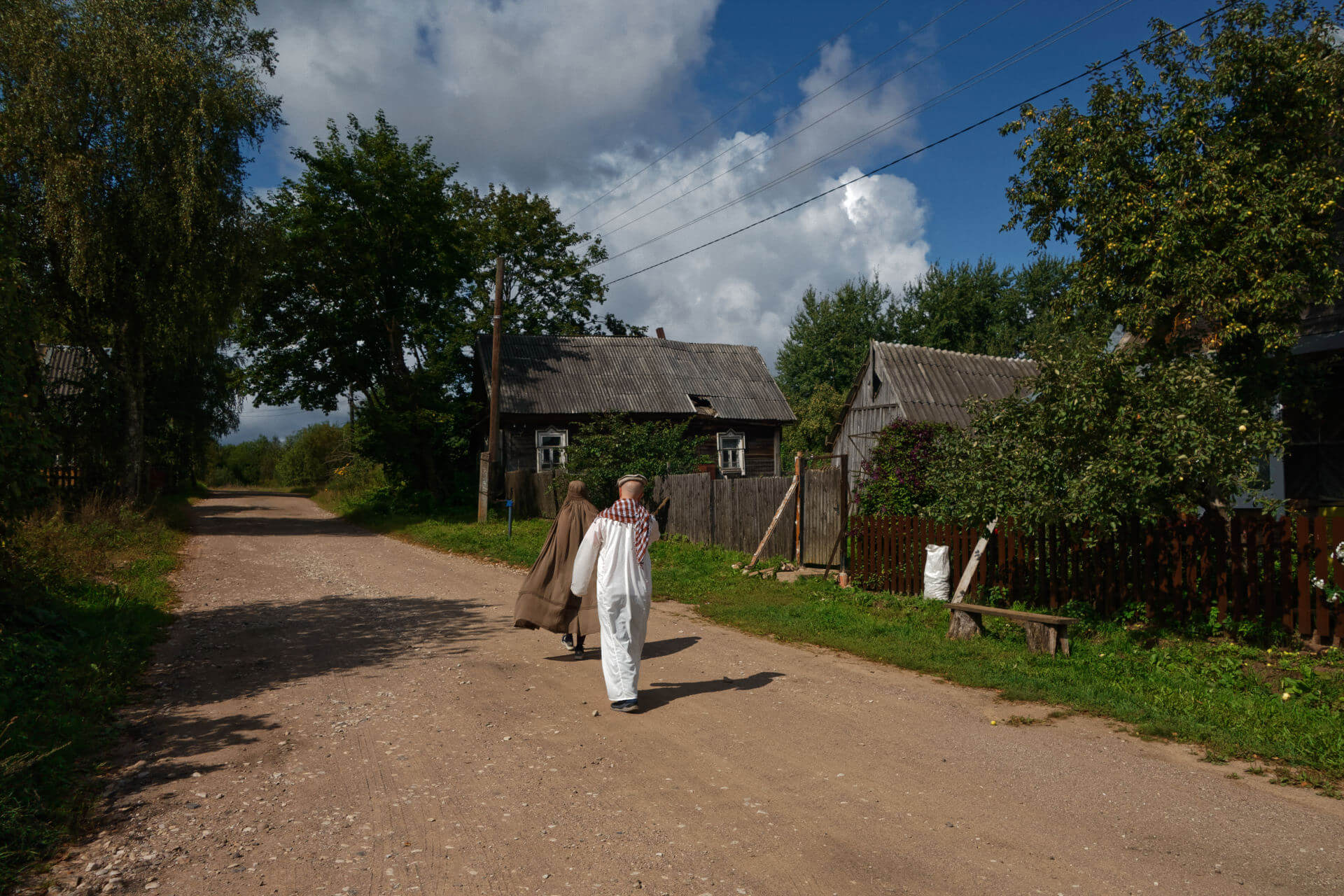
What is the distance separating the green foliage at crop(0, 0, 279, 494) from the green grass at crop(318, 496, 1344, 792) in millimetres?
16264

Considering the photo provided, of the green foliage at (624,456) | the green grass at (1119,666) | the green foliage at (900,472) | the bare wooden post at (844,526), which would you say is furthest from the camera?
the green foliage at (624,456)

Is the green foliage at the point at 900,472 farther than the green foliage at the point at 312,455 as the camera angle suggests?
No

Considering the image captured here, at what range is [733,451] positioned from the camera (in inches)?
1252

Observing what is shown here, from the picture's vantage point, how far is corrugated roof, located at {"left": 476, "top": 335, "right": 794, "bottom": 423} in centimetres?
2947

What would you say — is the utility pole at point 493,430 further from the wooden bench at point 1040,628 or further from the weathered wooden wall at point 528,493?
the wooden bench at point 1040,628

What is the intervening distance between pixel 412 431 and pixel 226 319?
807 cm

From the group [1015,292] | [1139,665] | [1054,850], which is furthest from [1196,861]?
[1015,292]

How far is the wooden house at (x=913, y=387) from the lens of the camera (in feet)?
73.2

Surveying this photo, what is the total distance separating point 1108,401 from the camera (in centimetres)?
827

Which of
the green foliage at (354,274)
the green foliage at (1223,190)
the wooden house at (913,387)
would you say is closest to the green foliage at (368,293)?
the green foliage at (354,274)

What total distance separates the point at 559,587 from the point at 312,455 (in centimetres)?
5754

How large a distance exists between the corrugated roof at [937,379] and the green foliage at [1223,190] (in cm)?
1025

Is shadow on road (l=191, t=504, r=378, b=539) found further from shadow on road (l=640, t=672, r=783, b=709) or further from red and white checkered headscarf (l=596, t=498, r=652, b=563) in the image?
red and white checkered headscarf (l=596, t=498, r=652, b=563)

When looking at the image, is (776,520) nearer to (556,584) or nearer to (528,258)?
(556,584)
